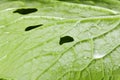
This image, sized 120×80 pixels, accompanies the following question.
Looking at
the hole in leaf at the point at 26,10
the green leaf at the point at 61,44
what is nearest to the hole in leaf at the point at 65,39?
the green leaf at the point at 61,44

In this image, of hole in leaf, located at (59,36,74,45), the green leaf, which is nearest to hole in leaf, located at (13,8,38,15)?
the green leaf

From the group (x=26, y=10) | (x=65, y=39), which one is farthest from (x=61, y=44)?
(x=26, y=10)

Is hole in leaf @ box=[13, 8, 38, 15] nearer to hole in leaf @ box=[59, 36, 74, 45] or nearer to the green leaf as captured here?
the green leaf

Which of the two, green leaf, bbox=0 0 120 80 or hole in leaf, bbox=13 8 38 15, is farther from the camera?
hole in leaf, bbox=13 8 38 15

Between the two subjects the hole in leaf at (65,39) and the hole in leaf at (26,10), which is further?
the hole in leaf at (26,10)

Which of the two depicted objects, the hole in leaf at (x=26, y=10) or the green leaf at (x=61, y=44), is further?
the hole in leaf at (x=26, y=10)

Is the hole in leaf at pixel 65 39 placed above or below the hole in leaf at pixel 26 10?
below

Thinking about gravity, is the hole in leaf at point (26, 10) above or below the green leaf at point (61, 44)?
above

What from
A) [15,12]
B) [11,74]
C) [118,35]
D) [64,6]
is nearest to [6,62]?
[11,74]

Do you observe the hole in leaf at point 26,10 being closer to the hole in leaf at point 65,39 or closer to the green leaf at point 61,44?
the green leaf at point 61,44
